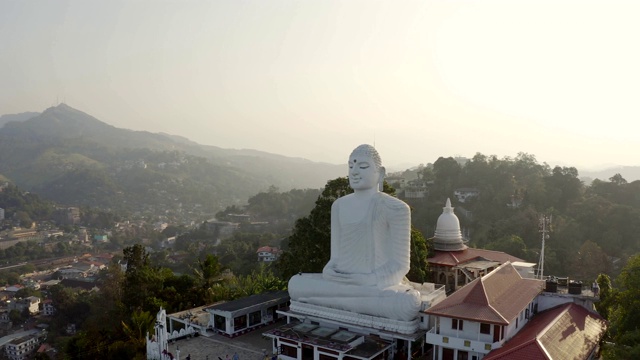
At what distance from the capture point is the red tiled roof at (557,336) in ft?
42.5

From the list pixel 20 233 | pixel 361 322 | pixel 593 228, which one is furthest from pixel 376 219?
pixel 20 233

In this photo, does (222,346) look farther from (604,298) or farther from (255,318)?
(604,298)

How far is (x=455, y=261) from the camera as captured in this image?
24.0 meters

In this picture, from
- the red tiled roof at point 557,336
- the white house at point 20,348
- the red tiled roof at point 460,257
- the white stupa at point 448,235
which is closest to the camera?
the red tiled roof at point 557,336

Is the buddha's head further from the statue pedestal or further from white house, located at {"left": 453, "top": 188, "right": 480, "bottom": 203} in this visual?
white house, located at {"left": 453, "top": 188, "right": 480, "bottom": 203}

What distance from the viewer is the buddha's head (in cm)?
1756

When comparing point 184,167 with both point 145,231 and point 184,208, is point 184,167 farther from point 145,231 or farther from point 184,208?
point 145,231

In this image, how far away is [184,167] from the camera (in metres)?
195

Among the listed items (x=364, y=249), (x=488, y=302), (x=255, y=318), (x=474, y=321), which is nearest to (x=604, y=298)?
(x=488, y=302)

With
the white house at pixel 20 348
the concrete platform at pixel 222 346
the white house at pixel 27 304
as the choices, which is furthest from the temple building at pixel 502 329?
the white house at pixel 27 304

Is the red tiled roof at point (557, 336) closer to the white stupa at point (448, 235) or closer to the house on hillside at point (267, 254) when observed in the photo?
the white stupa at point (448, 235)

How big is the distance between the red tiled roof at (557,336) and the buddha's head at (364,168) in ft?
21.5

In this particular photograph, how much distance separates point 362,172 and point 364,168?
0.50 feet

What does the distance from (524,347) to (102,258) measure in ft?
285
